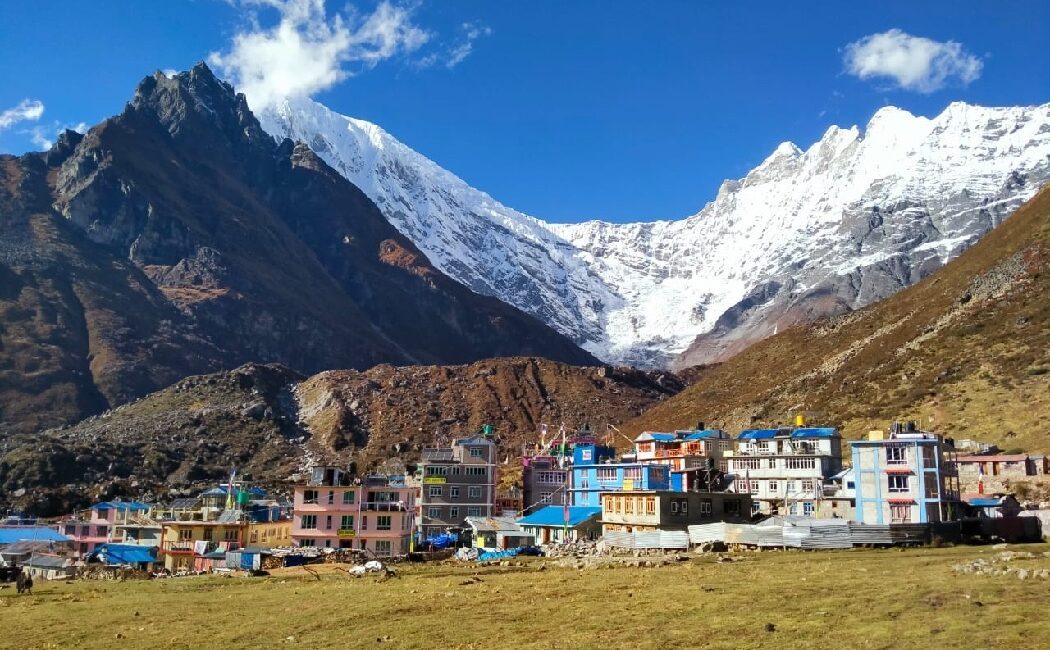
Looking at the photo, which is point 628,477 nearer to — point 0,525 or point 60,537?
point 60,537

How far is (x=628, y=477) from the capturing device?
8788 cm

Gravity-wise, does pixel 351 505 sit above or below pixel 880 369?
below

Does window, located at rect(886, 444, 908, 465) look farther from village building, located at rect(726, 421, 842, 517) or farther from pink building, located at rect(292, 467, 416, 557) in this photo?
pink building, located at rect(292, 467, 416, 557)

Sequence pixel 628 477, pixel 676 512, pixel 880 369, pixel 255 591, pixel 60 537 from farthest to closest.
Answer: pixel 880 369 < pixel 60 537 < pixel 628 477 < pixel 676 512 < pixel 255 591

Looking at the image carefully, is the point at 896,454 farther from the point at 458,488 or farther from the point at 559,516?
the point at 458,488

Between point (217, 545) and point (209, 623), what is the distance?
49.6m

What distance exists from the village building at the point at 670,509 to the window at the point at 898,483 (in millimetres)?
12189

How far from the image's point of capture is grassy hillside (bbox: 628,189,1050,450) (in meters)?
110

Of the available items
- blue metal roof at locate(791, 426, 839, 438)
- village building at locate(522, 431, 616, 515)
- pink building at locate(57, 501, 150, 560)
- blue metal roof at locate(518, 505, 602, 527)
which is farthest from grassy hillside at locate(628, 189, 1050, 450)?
pink building at locate(57, 501, 150, 560)

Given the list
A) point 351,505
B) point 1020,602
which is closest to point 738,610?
point 1020,602

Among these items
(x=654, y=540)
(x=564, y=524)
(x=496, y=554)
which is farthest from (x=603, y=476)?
(x=654, y=540)

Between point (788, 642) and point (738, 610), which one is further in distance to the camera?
point (738, 610)

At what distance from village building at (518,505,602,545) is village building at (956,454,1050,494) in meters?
33.7

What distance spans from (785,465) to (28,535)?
7875 centimetres
